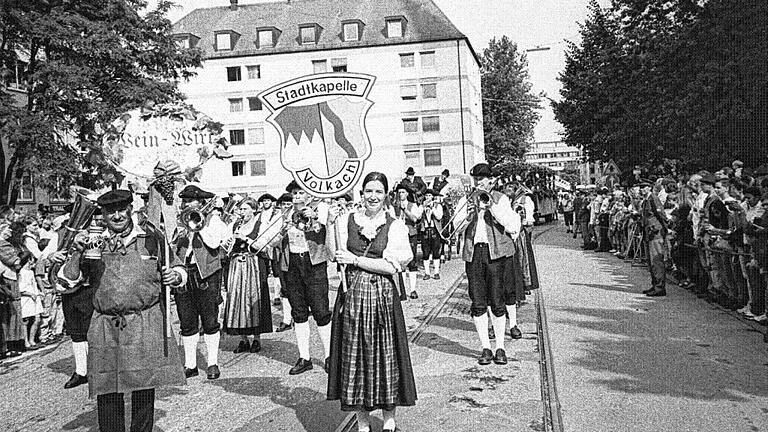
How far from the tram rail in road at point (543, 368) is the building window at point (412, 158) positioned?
132 feet

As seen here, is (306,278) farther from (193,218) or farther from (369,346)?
(369,346)

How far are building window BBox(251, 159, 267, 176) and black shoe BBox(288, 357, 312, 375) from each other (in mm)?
47489

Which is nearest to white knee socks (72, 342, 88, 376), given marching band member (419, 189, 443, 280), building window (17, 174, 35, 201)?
marching band member (419, 189, 443, 280)

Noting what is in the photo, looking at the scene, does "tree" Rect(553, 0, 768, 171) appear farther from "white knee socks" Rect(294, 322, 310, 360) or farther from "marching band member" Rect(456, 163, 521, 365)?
"white knee socks" Rect(294, 322, 310, 360)

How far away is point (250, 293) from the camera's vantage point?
8633mm

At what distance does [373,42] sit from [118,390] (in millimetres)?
50954

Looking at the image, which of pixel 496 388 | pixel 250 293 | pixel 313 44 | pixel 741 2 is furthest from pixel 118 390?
pixel 313 44

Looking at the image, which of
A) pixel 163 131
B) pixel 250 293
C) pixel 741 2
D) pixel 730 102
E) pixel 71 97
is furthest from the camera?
pixel 71 97

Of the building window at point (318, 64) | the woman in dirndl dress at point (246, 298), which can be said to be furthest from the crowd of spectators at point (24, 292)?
the building window at point (318, 64)

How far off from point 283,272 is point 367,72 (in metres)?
47.1

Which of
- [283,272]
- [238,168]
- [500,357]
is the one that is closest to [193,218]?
[283,272]

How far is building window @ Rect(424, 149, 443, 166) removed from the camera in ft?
173

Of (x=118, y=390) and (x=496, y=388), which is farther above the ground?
(x=118, y=390)

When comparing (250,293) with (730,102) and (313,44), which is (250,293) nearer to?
(730,102)
